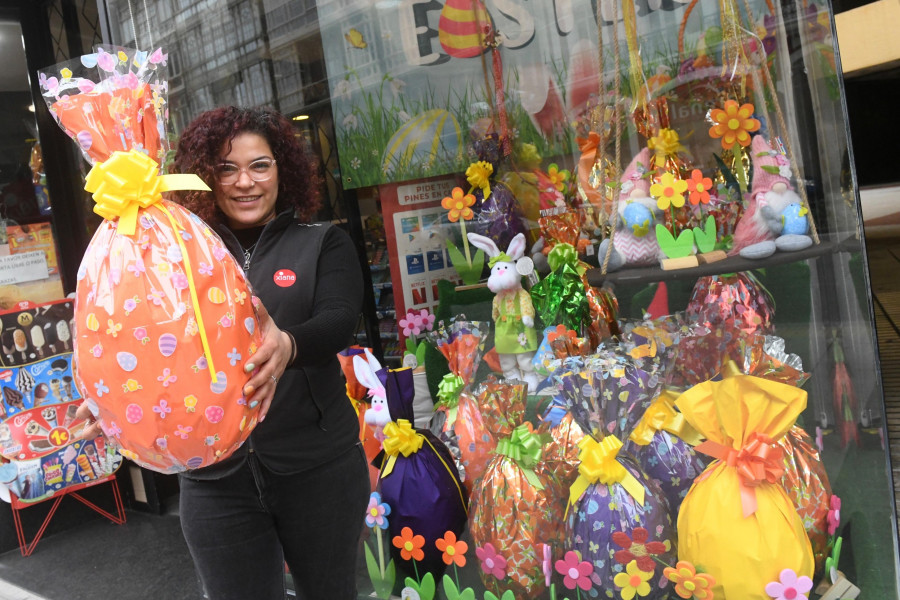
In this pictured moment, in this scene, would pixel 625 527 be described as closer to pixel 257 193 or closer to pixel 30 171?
pixel 257 193

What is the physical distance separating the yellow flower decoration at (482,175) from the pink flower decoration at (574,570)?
1.54 metres

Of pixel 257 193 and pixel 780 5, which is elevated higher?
pixel 780 5

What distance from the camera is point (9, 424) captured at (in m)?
3.88

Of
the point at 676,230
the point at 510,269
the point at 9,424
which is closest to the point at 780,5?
the point at 676,230

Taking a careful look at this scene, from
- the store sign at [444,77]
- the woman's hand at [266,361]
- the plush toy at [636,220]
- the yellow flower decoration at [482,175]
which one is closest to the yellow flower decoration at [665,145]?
the plush toy at [636,220]

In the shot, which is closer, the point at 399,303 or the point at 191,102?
the point at 399,303

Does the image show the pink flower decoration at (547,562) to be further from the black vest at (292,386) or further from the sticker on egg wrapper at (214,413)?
the sticker on egg wrapper at (214,413)

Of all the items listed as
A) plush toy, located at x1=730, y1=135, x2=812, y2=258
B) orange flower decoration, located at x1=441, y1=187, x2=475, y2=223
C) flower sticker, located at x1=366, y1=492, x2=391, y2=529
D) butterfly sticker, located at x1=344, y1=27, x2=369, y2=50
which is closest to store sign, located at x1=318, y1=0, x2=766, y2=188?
butterfly sticker, located at x1=344, y1=27, x2=369, y2=50

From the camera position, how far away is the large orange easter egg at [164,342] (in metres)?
1.27

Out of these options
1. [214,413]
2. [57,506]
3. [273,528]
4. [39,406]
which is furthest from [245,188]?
[57,506]

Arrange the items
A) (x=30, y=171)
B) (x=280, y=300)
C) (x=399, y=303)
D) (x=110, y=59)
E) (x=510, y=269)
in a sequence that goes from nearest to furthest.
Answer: (x=110, y=59)
(x=280, y=300)
(x=510, y=269)
(x=399, y=303)
(x=30, y=171)

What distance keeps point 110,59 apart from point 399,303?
6.76 ft

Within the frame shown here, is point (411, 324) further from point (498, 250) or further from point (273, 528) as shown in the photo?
point (273, 528)

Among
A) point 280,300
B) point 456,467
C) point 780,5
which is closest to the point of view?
point 280,300
